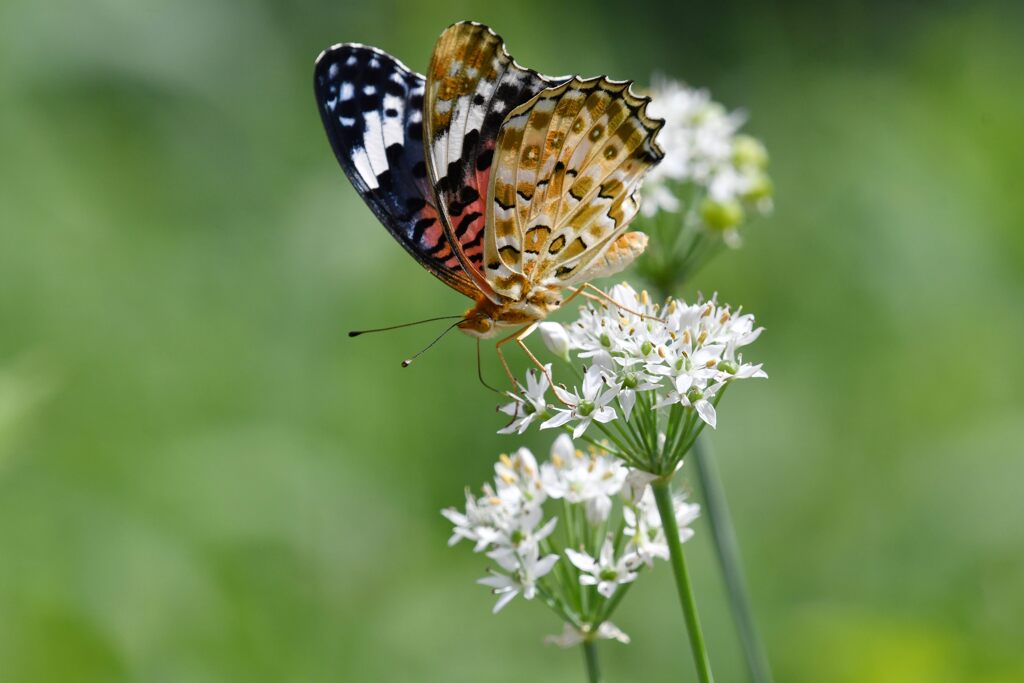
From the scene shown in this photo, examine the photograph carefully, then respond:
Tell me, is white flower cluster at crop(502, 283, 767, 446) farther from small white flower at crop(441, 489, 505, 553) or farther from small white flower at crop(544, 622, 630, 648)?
small white flower at crop(544, 622, 630, 648)

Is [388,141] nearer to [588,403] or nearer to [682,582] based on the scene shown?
[588,403]

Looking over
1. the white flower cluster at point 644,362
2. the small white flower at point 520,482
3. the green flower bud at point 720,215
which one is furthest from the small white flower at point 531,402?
the green flower bud at point 720,215

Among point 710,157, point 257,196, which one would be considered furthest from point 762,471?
point 257,196

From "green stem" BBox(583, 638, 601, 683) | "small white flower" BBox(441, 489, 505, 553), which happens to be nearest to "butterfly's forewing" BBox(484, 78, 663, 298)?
"small white flower" BBox(441, 489, 505, 553)

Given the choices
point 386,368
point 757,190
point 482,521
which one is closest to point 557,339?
point 482,521

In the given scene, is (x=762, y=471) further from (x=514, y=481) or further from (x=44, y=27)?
(x=44, y=27)

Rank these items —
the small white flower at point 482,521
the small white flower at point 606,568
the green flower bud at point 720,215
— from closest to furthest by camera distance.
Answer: the small white flower at point 606,568 → the small white flower at point 482,521 → the green flower bud at point 720,215

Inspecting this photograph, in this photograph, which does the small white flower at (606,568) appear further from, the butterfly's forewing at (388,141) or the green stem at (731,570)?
the butterfly's forewing at (388,141)
